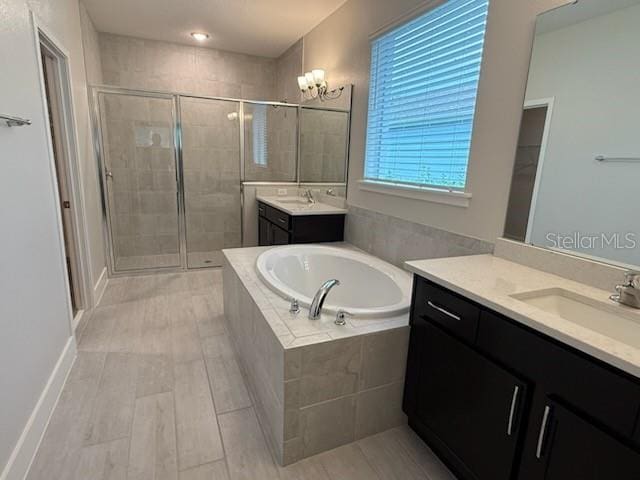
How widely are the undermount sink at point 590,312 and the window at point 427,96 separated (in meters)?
0.83

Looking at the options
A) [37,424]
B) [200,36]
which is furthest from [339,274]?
[200,36]

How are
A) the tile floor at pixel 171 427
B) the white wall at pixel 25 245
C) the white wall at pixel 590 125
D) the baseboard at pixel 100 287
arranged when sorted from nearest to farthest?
the white wall at pixel 590 125 → the white wall at pixel 25 245 → the tile floor at pixel 171 427 → the baseboard at pixel 100 287

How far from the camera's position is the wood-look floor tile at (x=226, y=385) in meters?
1.82

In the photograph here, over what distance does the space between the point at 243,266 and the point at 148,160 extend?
2.23 m

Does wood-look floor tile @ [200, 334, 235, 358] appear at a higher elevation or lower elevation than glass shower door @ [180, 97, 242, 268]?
lower

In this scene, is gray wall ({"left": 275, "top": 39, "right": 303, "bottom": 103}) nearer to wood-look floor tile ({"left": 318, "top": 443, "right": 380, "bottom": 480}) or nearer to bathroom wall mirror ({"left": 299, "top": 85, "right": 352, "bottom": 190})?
bathroom wall mirror ({"left": 299, "top": 85, "right": 352, "bottom": 190})

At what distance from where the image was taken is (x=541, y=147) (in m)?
1.50

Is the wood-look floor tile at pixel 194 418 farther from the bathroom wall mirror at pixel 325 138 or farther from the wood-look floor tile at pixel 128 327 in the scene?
the bathroom wall mirror at pixel 325 138

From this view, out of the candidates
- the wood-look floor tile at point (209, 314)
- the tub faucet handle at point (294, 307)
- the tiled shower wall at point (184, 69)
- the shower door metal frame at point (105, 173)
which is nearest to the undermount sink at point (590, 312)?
the tub faucet handle at point (294, 307)

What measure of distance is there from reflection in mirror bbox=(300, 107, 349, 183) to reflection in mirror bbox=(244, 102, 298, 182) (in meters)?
0.23

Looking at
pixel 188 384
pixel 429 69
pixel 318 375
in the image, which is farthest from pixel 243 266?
pixel 429 69

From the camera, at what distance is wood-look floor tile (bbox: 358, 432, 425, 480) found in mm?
1453
